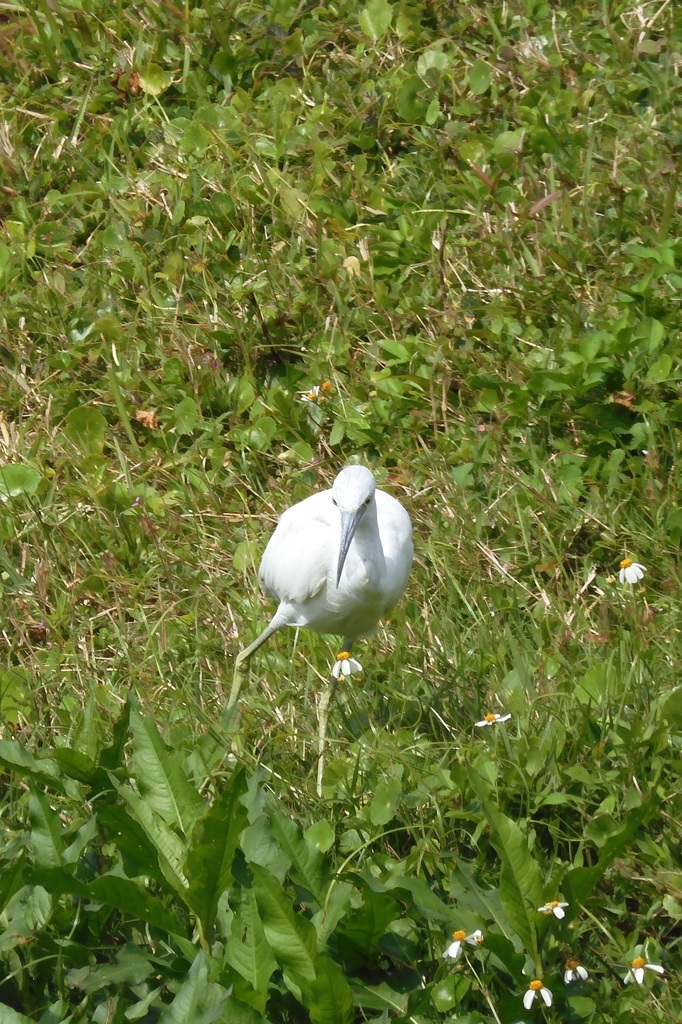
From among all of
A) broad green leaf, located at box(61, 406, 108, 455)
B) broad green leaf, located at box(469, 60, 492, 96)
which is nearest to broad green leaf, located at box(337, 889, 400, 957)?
broad green leaf, located at box(61, 406, 108, 455)

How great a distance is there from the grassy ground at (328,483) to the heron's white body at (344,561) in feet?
0.95

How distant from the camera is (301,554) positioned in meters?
4.27

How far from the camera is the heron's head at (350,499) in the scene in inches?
153

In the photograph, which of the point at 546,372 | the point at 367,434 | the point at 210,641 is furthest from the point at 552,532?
the point at 210,641

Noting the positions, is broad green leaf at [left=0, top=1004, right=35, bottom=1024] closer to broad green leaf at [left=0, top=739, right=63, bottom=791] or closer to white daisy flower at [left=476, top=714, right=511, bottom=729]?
broad green leaf at [left=0, top=739, right=63, bottom=791]

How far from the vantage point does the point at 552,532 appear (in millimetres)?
4930

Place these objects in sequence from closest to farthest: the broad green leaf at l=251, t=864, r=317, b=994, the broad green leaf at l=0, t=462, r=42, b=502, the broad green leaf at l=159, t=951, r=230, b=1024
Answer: the broad green leaf at l=159, t=951, r=230, b=1024 < the broad green leaf at l=251, t=864, r=317, b=994 < the broad green leaf at l=0, t=462, r=42, b=502

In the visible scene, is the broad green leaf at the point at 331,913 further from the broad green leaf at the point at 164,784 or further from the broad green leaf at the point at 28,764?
the broad green leaf at the point at 28,764

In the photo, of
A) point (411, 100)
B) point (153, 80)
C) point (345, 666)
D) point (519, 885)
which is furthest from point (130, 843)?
point (153, 80)

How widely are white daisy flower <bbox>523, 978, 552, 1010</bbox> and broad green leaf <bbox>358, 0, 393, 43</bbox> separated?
17.5ft

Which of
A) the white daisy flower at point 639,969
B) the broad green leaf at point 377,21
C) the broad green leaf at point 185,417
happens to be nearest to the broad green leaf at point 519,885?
the white daisy flower at point 639,969

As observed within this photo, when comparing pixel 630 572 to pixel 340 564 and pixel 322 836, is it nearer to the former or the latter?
pixel 340 564

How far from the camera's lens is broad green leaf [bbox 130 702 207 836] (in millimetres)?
3461

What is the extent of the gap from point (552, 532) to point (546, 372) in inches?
26.0
